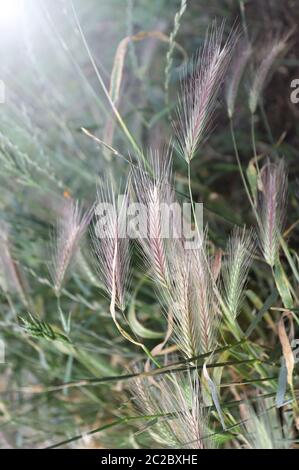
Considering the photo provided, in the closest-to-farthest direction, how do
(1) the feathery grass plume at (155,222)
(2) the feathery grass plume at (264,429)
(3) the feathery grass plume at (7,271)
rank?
1. (1) the feathery grass plume at (155,222)
2. (2) the feathery grass plume at (264,429)
3. (3) the feathery grass plume at (7,271)

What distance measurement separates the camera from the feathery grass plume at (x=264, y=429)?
0.66m

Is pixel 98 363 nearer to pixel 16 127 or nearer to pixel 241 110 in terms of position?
pixel 16 127

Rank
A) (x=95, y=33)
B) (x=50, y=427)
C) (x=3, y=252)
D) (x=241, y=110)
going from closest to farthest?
(x=3, y=252)
(x=50, y=427)
(x=241, y=110)
(x=95, y=33)

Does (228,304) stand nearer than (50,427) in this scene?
Yes

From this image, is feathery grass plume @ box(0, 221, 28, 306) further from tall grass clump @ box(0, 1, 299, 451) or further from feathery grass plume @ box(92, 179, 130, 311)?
feathery grass plume @ box(92, 179, 130, 311)

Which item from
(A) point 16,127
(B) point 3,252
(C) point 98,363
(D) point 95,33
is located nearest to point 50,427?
(C) point 98,363

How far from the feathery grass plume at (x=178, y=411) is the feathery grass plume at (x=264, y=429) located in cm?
7

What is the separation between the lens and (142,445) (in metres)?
0.80

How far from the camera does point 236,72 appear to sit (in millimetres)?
734

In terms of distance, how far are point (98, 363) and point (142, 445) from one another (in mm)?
113

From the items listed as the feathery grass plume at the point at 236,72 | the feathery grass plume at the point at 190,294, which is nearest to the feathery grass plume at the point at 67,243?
the feathery grass plume at the point at 190,294

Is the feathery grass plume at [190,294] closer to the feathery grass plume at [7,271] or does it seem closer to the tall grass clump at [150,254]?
the tall grass clump at [150,254]

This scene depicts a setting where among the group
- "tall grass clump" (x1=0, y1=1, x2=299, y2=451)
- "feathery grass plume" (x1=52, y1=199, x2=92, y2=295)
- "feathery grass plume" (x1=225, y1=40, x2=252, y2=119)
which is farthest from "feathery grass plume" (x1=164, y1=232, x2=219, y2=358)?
"feathery grass plume" (x1=225, y1=40, x2=252, y2=119)

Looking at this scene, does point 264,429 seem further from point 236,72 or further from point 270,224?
point 236,72
